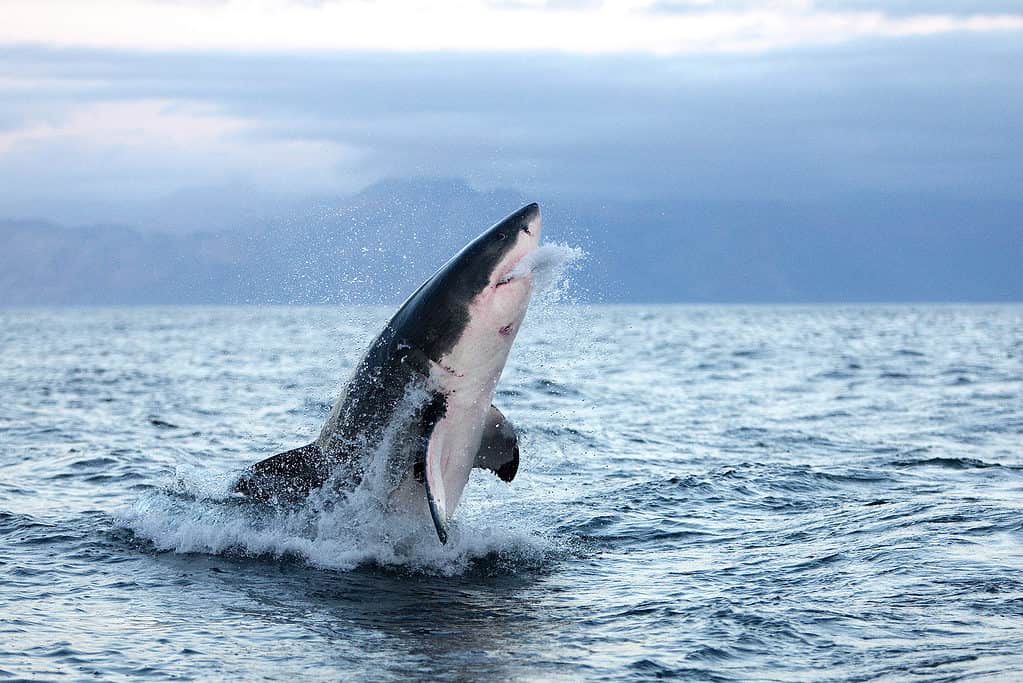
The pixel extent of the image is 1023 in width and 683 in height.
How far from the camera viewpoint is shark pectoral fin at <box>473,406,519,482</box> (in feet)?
43.2

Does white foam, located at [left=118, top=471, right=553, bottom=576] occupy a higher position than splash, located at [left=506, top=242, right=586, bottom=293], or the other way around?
splash, located at [left=506, top=242, right=586, bottom=293]

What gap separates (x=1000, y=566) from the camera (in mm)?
11766

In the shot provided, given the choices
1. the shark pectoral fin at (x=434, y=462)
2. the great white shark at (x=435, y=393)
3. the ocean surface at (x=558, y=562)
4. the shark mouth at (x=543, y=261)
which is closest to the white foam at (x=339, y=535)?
the ocean surface at (x=558, y=562)

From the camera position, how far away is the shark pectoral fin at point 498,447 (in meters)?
13.2

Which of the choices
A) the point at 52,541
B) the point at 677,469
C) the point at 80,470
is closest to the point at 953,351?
the point at 677,469

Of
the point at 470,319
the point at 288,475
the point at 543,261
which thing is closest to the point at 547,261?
the point at 543,261

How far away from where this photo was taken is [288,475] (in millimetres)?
13180

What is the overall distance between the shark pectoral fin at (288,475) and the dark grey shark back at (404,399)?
11 mm

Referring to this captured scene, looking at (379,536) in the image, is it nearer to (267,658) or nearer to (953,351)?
(267,658)

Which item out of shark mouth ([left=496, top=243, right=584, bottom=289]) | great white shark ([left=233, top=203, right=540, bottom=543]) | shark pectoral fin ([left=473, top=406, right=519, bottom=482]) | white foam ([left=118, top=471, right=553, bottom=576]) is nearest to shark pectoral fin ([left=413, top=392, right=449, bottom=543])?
great white shark ([left=233, top=203, right=540, bottom=543])

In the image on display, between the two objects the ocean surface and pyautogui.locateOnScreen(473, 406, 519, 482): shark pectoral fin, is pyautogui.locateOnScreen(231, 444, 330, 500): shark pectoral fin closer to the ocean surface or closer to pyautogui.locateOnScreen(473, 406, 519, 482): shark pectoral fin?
the ocean surface

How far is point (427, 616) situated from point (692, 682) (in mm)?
2856

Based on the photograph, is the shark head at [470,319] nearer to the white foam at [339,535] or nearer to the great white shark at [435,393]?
the great white shark at [435,393]

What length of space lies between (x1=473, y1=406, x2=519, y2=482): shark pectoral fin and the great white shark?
0.01 m
